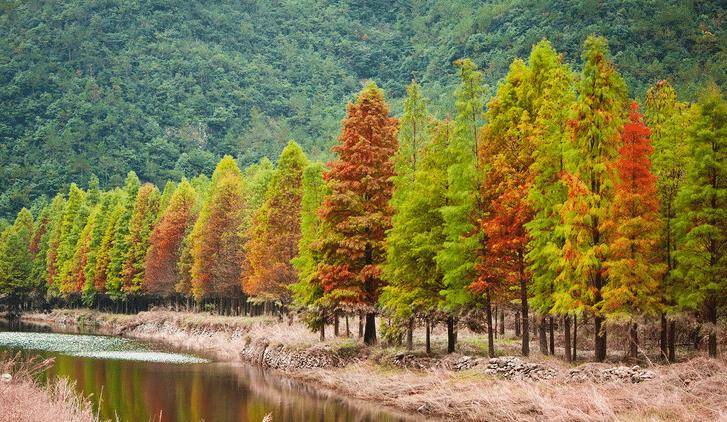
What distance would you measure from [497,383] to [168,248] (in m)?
58.3

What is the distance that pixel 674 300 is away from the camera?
3034cm

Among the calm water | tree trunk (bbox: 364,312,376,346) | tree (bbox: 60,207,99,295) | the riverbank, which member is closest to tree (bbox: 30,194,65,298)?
tree (bbox: 60,207,99,295)

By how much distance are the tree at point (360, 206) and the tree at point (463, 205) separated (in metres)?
6.61

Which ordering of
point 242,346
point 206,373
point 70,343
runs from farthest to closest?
point 70,343
point 242,346
point 206,373

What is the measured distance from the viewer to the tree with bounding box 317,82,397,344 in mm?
38719

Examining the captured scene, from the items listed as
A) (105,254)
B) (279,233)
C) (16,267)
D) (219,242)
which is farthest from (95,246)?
(279,233)

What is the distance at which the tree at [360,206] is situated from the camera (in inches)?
1524

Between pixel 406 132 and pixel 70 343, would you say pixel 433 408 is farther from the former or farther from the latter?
pixel 70 343

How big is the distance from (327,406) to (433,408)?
490cm

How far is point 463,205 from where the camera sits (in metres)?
31.8

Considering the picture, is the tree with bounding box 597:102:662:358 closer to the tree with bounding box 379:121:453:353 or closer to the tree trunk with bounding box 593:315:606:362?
the tree trunk with bounding box 593:315:606:362

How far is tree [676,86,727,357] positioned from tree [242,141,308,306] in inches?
1247

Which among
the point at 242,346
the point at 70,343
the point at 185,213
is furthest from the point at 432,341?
the point at 185,213

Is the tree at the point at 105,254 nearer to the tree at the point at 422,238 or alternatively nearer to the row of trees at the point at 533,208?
the row of trees at the point at 533,208
